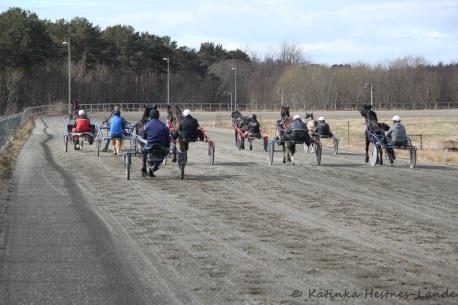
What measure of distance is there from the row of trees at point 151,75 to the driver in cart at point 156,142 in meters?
74.8

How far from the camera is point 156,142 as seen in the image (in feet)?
60.1

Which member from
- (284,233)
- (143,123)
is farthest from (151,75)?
(284,233)

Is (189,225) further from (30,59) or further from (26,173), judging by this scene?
(30,59)

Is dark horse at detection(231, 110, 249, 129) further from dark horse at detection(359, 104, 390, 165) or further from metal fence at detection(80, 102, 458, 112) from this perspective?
metal fence at detection(80, 102, 458, 112)

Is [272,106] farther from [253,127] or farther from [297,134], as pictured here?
[297,134]

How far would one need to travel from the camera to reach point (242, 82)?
141000 mm

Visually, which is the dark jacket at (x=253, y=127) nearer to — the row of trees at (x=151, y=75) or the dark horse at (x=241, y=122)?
the dark horse at (x=241, y=122)

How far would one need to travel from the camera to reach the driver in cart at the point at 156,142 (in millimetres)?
18234

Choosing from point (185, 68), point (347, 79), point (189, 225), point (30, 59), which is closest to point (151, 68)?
point (185, 68)

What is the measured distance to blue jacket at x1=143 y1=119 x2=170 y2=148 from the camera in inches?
723

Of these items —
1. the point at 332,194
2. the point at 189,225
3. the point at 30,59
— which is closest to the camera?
the point at 189,225

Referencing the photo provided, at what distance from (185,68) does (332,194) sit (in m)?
111

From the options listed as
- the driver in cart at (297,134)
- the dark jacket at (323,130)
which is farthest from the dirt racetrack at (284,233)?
the dark jacket at (323,130)

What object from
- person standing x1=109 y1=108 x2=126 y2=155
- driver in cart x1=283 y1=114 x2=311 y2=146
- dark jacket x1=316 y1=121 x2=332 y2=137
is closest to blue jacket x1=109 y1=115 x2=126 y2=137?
person standing x1=109 y1=108 x2=126 y2=155
